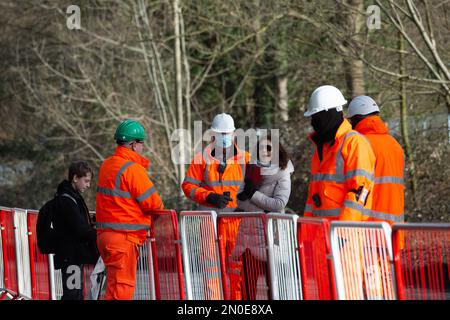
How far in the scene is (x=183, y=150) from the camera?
2398 centimetres

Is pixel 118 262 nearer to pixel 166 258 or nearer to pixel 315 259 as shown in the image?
pixel 166 258

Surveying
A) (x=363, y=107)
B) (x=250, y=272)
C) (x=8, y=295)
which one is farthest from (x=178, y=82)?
(x=363, y=107)

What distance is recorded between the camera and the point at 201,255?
32.3 feet

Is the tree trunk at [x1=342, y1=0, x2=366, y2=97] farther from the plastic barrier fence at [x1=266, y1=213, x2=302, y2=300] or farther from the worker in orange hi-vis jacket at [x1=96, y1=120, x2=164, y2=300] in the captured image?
the plastic barrier fence at [x1=266, y1=213, x2=302, y2=300]

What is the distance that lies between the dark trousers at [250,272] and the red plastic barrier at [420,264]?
2.43 m

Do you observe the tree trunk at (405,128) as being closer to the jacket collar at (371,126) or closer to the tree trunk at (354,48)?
Answer: the tree trunk at (354,48)

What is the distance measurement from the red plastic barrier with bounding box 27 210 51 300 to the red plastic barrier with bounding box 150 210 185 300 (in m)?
2.24

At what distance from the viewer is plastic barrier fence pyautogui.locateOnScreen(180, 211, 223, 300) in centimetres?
970

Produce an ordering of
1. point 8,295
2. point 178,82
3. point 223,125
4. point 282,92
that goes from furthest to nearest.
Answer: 1. point 282,92
2. point 178,82
3. point 8,295
4. point 223,125

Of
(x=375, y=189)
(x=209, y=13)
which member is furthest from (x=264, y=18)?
(x=375, y=189)

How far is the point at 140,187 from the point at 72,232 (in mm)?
1152

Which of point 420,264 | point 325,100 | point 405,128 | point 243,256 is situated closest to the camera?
point 420,264

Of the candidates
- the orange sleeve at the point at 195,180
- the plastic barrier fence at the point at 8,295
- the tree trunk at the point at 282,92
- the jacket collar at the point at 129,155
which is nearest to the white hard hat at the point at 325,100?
the jacket collar at the point at 129,155

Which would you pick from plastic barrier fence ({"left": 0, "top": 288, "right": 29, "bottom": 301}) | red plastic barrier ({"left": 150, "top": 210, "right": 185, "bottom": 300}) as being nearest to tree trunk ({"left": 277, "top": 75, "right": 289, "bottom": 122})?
plastic barrier fence ({"left": 0, "top": 288, "right": 29, "bottom": 301})
